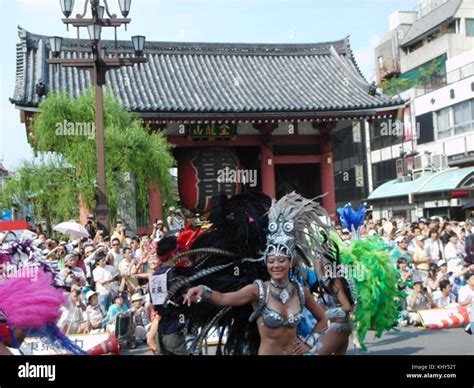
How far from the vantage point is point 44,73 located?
1223 centimetres

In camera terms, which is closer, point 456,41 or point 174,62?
point 456,41

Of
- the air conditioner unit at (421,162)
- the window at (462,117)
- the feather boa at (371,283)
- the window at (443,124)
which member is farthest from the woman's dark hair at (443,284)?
the window at (443,124)

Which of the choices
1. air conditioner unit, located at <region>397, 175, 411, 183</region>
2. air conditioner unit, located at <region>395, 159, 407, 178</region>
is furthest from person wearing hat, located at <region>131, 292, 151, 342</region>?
air conditioner unit, located at <region>395, 159, 407, 178</region>

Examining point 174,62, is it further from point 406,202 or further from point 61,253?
point 61,253

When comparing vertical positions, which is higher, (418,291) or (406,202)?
(406,202)

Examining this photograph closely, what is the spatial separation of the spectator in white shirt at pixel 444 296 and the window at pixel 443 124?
6.08 meters

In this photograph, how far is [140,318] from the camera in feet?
21.3

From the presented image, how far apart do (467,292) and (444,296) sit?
21.6 inches

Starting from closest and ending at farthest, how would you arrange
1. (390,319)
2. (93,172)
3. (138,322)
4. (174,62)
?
(390,319)
(138,322)
(93,172)
(174,62)

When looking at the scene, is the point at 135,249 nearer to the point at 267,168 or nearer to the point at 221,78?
the point at 267,168

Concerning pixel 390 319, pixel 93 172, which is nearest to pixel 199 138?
pixel 93 172

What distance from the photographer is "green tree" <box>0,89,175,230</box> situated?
8.55 m

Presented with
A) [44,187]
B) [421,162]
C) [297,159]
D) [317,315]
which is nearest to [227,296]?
[317,315]
